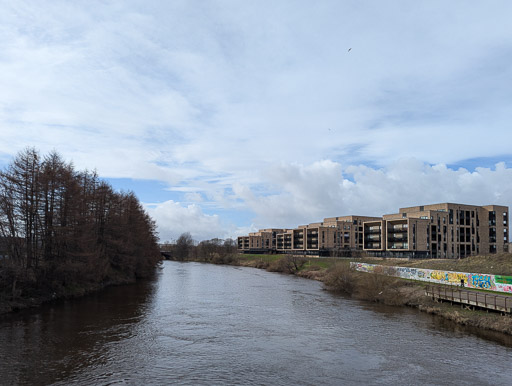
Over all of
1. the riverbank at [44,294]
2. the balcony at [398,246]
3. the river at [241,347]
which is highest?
the balcony at [398,246]

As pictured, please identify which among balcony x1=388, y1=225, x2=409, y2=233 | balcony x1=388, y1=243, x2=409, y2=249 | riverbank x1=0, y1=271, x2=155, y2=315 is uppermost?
balcony x1=388, y1=225, x2=409, y2=233

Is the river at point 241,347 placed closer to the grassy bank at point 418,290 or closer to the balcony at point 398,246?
the grassy bank at point 418,290

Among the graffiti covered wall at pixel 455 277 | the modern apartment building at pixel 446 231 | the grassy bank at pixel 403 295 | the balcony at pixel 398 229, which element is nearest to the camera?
the grassy bank at pixel 403 295

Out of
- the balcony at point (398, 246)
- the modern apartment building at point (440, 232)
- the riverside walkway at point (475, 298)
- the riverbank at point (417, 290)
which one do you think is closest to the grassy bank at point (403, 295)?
the riverbank at point (417, 290)

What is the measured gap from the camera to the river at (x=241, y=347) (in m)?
19.5

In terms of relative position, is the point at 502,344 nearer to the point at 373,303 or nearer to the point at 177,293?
the point at 373,303

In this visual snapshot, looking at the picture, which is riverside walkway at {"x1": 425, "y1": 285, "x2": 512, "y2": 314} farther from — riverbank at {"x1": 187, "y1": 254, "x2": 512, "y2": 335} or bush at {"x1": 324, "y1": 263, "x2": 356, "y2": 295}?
bush at {"x1": 324, "y1": 263, "x2": 356, "y2": 295}

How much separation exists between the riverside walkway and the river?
377 centimetres

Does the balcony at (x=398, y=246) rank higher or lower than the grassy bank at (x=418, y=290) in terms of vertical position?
higher

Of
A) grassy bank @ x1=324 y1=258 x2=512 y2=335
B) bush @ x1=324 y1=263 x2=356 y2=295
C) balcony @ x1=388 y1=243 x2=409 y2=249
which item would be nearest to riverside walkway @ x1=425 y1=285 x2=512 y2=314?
grassy bank @ x1=324 y1=258 x2=512 y2=335

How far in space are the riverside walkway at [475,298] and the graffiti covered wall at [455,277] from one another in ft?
6.56

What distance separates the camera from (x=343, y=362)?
22047 mm

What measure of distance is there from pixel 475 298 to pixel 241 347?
80.3 feet

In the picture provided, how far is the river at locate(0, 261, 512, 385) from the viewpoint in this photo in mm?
19531
